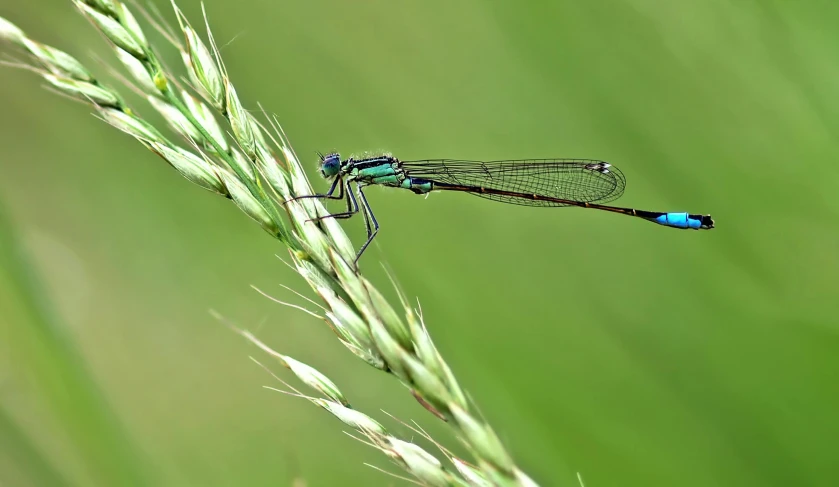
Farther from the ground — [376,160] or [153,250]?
[376,160]

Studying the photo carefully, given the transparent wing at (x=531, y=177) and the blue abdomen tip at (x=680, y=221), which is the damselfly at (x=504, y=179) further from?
the blue abdomen tip at (x=680, y=221)

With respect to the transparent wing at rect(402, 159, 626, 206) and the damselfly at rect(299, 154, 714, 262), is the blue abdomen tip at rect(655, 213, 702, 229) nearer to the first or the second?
the damselfly at rect(299, 154, 714, 262)

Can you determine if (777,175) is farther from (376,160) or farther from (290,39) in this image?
(290,39)

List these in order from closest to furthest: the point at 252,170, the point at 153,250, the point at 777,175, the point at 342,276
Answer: the point at 342,276
the point at 252,170
the point at 777,175
the point at 153,250

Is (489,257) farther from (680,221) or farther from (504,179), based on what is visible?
(680,221)

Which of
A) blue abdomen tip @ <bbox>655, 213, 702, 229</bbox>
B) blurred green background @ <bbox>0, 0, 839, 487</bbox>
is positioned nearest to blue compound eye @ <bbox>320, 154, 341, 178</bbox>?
blurred green background @ <bbox>0, 0, 839, 487</bbox>

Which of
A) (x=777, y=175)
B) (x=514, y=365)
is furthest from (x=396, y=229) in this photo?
(x=777, y=175)

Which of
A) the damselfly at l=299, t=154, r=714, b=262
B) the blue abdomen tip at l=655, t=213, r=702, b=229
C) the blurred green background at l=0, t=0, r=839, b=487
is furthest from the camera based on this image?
the damselfly at l=299, t=154, r=714, b=262

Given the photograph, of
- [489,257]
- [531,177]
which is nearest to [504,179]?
[531,177]
